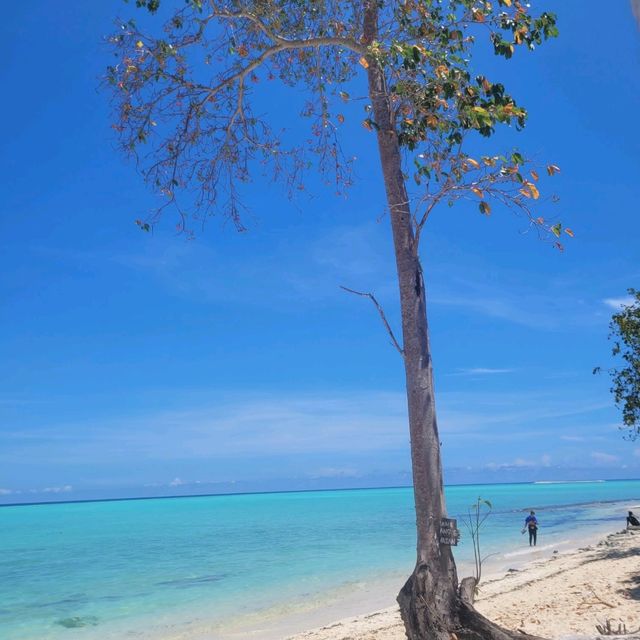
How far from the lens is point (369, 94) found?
6.72 m

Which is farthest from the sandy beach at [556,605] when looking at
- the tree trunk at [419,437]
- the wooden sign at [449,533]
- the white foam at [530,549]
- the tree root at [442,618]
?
the white foam at [530,549]

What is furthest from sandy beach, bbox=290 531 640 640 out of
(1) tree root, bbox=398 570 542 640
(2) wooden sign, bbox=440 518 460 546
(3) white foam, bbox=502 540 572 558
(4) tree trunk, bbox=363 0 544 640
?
(3) white foam, bbox=502 540 572 558

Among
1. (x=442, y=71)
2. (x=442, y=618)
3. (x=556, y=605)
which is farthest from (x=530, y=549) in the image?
(x=442, y=71)

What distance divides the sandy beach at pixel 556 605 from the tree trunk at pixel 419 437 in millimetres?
2254

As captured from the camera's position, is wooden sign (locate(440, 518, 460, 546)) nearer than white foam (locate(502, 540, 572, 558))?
Yes

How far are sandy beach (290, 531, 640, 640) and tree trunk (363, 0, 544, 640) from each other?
7.40 ft

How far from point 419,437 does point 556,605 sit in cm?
573

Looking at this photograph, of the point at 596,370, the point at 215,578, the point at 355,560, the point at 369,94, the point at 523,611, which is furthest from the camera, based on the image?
the point at 355,560

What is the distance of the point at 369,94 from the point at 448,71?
36.7 inches

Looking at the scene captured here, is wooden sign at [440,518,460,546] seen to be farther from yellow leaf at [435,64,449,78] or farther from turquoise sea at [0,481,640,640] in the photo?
turquoise sea at [0,481,640,640]

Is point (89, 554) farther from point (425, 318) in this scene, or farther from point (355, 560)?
point (425, 318)

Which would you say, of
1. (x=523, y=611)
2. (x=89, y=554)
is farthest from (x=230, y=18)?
(x=89, y=554)

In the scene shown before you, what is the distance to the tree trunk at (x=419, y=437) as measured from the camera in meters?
5.49

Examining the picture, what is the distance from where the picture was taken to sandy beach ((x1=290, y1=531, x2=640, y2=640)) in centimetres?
855
